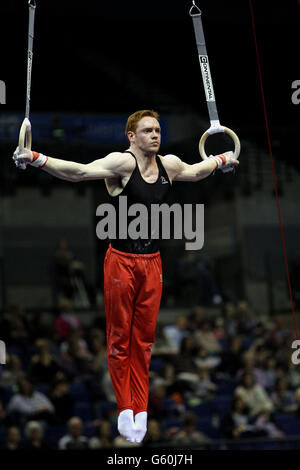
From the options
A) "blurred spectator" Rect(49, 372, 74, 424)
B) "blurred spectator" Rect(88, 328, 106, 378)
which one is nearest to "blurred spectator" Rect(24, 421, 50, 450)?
"blurred spectator" Rect(49, 372, 74, 424)

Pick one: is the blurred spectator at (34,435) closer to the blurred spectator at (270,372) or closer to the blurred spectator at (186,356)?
the blurred spectator at (186,356)

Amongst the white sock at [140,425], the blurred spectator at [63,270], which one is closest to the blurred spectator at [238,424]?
the blurred spectator at [63,270]

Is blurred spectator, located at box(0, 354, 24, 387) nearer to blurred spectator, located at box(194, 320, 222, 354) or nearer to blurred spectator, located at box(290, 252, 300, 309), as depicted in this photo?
blurred spectator, located at box(194, 320, 222, 354)

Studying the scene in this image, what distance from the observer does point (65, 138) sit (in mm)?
12008

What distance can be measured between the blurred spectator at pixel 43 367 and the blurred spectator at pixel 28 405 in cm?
60

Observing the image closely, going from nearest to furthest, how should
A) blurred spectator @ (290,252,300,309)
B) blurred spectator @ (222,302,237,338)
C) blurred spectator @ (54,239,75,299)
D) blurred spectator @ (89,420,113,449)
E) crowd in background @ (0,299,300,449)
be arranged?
1. blurred spectator @ (89,420,113,449)
2. crowd in background @ (0,299,300,449)
3. blurred spectator @ (54,239,75,299)
4. blurred spectator @ (222,302,237,338)
5. blurred spectator @ (290,252,300,309)

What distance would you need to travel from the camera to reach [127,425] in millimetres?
4867

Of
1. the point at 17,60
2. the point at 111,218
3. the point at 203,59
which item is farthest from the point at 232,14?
the point at 111,218

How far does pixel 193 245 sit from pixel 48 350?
404 centimetres

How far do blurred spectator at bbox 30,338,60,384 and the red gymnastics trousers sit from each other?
4723 mm

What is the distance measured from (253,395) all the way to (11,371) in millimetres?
2790

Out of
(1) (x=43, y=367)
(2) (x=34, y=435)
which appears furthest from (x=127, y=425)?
(1) (x=43, y=367)

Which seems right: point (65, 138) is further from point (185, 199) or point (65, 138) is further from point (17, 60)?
point (185, 199)

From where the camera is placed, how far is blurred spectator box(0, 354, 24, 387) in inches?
375
